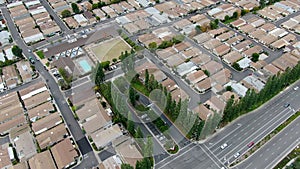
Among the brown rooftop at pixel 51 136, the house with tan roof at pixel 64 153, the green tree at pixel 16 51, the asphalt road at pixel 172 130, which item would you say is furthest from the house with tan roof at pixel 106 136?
the green tree at pixel 16 51

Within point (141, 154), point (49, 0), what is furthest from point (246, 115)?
→ point (49, 0)

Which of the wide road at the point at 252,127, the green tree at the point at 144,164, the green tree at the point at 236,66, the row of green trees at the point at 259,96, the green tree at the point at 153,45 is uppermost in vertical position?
the green tree at the point at 153,45

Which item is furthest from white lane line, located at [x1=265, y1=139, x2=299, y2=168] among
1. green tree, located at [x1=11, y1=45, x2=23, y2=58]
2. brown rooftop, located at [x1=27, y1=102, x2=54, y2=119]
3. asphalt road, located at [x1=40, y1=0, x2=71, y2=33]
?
asphalt road, located at [x1=40, y1=0, x2=71, y2=33]

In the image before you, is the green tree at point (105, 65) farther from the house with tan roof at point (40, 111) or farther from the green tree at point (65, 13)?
the green tree at point (65, 13)

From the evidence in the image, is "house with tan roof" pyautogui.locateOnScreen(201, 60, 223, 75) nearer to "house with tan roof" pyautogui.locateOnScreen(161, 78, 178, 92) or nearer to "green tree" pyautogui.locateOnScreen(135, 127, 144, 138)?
"house with tan roof" pyautogui.locateOnScreen(161, 78, 178, 92)

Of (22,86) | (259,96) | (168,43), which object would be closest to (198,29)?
(168,43)

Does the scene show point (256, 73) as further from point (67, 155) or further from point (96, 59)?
point (67, 155)
